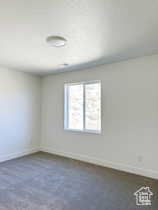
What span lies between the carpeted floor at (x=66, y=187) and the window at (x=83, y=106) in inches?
39.9

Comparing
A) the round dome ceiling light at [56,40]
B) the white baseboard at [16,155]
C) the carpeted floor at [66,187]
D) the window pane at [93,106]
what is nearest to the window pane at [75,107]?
the window pane at [93,106]

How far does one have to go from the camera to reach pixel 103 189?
2.55 m

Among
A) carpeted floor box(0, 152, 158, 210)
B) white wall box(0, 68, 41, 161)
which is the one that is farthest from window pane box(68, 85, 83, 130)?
white wall box(0, 68, 41, 161)

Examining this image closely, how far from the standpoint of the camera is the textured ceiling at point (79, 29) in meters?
1.63

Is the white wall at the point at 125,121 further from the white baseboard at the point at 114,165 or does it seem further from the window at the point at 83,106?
the window at the point at 83,106

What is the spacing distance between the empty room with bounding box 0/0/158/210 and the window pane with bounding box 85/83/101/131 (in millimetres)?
27

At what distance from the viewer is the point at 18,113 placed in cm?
429

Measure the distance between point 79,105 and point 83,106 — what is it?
Answer: 6.5 inches

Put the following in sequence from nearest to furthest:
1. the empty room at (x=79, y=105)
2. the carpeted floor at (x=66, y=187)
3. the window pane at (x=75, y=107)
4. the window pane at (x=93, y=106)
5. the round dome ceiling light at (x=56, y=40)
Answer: the empty room at (x=79, y=105), the carpeted floor at (x=66, y=187), the round dome ceiling light at (x=56, y=40), the window pane at (x=93, y=106), the window pane at (x=75, y=107)

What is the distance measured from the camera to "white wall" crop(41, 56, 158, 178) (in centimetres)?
302

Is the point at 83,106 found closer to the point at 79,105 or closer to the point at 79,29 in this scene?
the point at 79,105

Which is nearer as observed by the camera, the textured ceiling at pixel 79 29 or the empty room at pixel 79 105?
the textured ceiling at pixel 79 29
